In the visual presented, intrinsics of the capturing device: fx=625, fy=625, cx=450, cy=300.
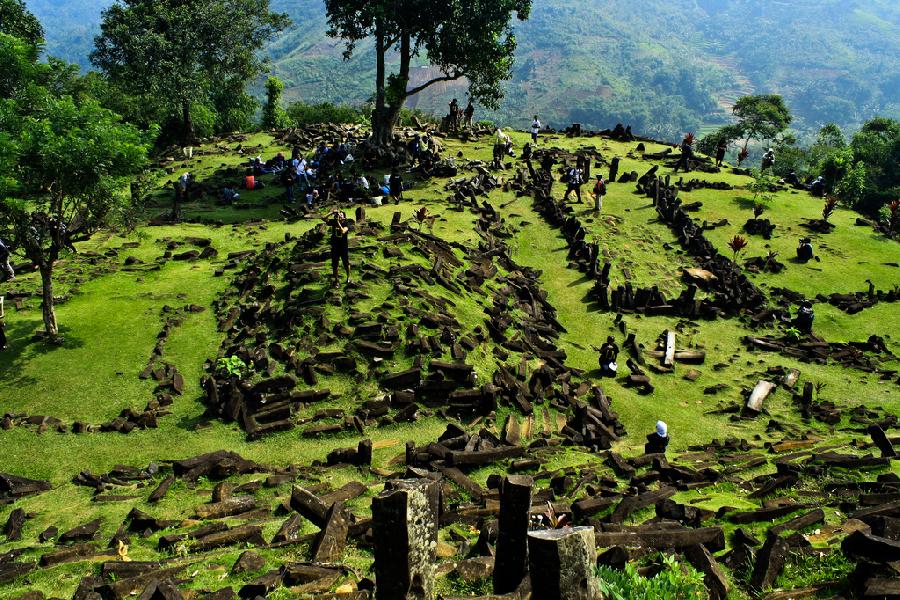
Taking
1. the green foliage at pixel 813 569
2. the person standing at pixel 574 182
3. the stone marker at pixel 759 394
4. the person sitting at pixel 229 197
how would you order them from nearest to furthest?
the green foliage at pixel 813 569 → the stone marker at pixel 759 394 → the person sitting at pixel 229 197 → the person standing at pixel 574 182

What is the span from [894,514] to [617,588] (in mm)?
5762

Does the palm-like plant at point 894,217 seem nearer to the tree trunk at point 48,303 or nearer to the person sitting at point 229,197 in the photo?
the person sitting at point 229,197

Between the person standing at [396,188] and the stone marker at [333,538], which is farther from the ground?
the person standing at [396,188]

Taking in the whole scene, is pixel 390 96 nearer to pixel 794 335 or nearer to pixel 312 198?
pixel 312 198

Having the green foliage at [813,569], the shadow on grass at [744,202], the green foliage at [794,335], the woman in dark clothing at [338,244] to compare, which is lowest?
the green foliage at [794,335]

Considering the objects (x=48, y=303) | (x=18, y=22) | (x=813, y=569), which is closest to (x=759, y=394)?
(x=813, y=569)

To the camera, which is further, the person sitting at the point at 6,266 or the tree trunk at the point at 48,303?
the person sitting at the point at 6,266

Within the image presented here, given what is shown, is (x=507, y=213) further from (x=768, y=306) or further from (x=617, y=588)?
(x=617, y=588)

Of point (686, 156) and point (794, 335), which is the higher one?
point (686, 156)

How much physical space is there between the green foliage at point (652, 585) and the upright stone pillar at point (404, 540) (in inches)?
83.4

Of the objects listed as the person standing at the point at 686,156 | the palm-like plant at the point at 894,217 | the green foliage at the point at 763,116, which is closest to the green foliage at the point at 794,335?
the palm-like plant at the point at 894,217

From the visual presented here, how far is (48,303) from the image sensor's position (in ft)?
65.1

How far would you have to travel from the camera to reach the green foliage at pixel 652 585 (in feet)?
23.6

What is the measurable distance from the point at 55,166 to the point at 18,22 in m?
44.1
